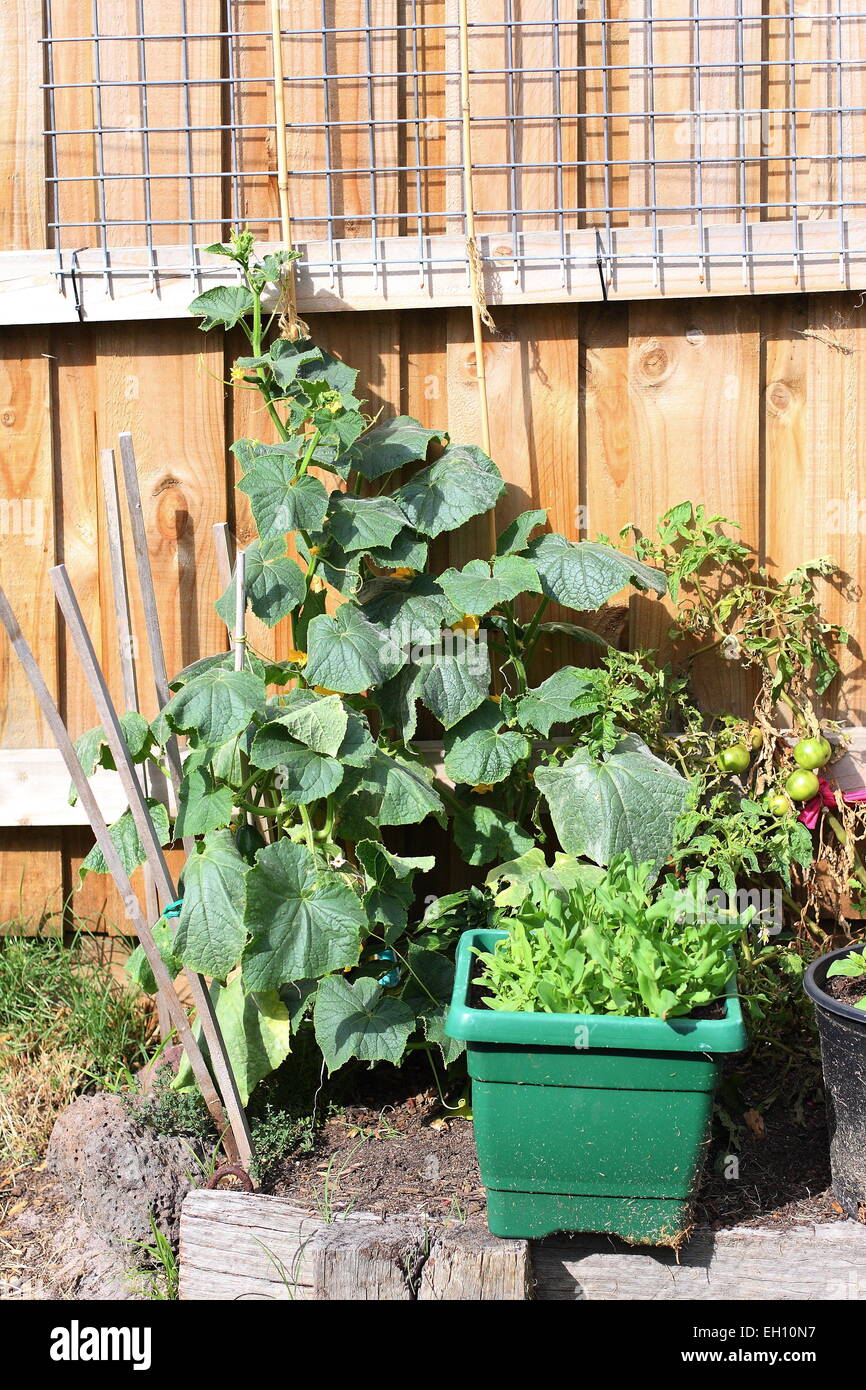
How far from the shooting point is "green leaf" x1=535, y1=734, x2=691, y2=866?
2.25 metres

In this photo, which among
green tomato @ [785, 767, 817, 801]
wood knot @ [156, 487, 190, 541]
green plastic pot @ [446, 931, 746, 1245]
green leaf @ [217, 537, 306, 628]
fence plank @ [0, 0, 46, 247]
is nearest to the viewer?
green plastic pot @ [446, 931, 746, 1245]

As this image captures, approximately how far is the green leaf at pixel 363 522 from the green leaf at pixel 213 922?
2.21ft

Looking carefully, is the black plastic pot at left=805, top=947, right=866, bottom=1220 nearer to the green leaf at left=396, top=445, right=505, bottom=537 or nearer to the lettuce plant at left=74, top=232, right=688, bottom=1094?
the lettuce plant at left=74, top=232, right=688, bottom=1094

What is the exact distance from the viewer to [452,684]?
236 centimetres

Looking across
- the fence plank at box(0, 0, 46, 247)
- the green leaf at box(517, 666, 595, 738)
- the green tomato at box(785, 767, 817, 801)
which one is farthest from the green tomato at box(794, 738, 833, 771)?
the fence plank at box(0, 0, 46, 247)

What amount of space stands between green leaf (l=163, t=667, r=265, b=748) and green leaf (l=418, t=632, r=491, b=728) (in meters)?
0.39

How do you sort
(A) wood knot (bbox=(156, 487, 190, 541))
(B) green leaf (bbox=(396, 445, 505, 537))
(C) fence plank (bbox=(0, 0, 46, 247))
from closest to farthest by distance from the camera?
(B) green leaf (bbox=(396, 445, 505, 537)) < (C) fence plank (bbox=(0, 0, 46, 247)) < (A) wood knot (bbox=(156, 487, 190, 541))

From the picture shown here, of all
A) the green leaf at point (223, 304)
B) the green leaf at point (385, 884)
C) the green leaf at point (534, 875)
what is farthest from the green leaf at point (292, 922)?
the green leaf at point (223, 304)

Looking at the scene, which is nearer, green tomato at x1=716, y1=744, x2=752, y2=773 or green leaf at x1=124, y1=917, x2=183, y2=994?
green leaf at x1=124, y1=917, x2=183, y2=994

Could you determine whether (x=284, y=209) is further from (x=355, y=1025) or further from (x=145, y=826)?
(x=355, y=1025)

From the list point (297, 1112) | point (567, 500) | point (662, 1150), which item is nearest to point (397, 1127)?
point (297, 1112)

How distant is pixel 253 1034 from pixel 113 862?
1.38 feet

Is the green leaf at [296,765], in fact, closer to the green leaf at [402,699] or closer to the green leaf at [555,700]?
the green leaf at [402,699]

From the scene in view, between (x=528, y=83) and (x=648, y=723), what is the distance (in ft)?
4.67
